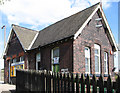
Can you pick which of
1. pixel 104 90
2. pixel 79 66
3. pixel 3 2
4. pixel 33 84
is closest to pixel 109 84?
pixel 104 90

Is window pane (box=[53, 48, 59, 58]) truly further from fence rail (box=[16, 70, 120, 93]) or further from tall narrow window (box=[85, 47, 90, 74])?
fence rail (box=[16, 70, 120, 93])

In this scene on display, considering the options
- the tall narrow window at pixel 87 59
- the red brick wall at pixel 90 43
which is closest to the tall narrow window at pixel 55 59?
the red brick wall at pixel 90 43

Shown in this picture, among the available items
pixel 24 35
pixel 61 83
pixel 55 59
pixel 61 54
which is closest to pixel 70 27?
pixel 61 54

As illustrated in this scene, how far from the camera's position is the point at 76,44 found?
37.9 ft

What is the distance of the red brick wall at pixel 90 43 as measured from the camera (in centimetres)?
1143

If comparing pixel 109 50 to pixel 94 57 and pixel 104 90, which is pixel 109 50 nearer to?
pixel 94 57

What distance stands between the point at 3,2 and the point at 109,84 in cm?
672

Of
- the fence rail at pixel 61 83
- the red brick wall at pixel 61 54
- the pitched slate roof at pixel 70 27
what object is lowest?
the fence rail at pixel 61 83

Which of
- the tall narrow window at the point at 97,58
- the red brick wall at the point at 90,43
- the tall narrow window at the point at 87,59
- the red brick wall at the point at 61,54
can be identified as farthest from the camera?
the tall narrow window at the point at 97,58

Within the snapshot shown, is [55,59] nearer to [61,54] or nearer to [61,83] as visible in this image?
[61,54]

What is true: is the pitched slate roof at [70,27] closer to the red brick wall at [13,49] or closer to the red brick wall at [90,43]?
the red brick wall at [90,43]

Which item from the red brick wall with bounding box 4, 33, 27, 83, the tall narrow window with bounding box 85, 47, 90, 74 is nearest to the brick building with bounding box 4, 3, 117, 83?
the tall narrow window with bounding box 85, 47, 90, 74

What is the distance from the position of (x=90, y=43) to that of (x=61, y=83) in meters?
7.75

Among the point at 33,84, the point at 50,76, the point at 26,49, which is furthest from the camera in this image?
the point at 26,49
